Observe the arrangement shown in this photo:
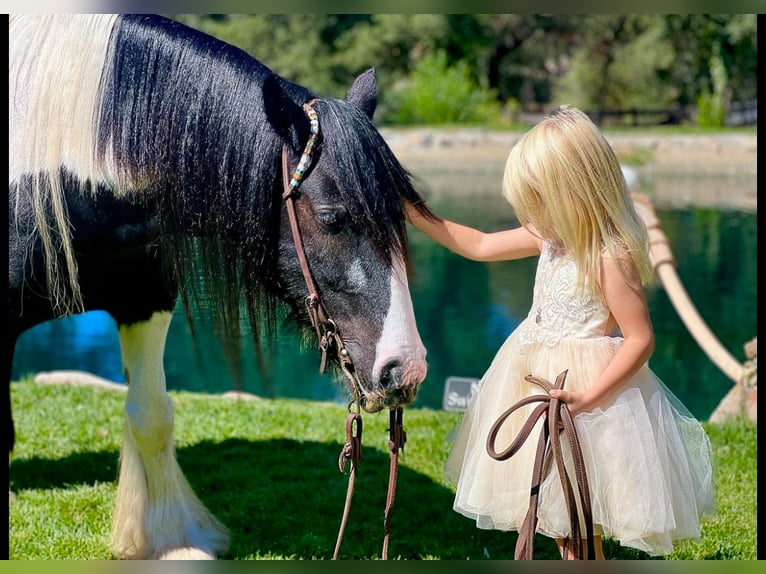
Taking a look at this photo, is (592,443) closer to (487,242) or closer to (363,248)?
(487,242)

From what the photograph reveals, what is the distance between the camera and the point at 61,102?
222 centimetres

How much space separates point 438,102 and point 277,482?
22.0 meters

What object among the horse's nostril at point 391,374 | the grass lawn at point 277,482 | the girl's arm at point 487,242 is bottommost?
the grass lawn at point 277,482

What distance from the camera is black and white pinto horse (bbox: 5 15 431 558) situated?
2047mm

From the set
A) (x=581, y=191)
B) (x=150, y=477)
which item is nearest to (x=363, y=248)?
(x=581, y=191)

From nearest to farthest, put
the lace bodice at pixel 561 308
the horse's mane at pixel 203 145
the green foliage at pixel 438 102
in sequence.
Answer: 1. the horse's mane at pixel 203 145
2. the lace bodice at pixel 561 308
3. the green foliage at pixel 438 102

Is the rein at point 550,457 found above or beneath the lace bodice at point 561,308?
beneath

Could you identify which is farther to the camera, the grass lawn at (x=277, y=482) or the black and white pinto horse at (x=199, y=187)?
the grass lawn at (x=277, y=482)

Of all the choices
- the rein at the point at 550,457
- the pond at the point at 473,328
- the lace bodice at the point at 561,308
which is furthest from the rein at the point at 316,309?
the pond at the point at 473,328

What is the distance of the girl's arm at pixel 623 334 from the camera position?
214 centimetres

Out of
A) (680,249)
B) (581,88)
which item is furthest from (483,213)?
(581,88)

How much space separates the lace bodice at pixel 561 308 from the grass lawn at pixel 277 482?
988 millimetres

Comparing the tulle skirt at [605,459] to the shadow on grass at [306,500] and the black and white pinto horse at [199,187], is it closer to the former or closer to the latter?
the black and white pinto horse at [199,187]

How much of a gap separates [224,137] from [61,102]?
0.44 metres
